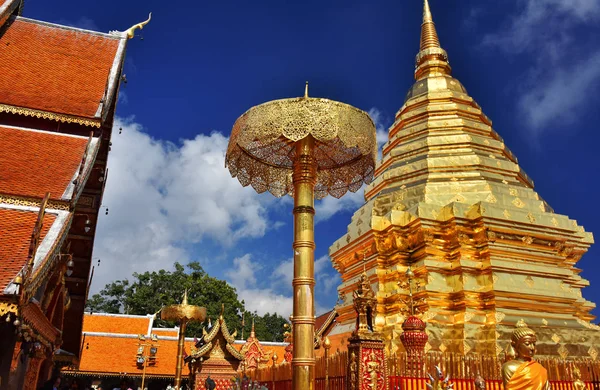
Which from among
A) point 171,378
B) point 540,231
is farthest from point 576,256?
point 171,378

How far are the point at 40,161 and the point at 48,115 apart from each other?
1.53m

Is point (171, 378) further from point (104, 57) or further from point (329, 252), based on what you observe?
point (104, 57)

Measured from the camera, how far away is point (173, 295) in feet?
117


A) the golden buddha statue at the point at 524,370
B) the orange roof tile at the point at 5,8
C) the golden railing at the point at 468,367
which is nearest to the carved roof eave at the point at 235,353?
the golden railing at the point at 468,367

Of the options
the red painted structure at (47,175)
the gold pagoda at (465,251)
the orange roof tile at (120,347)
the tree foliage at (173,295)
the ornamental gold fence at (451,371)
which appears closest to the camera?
the red painted structure at (47,175)

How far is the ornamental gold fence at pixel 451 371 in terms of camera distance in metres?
7.46

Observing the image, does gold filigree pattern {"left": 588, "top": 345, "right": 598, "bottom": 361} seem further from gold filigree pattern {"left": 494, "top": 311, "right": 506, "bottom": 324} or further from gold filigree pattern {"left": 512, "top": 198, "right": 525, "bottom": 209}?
gold filigree pattern {"left": 512, "top": 198, "right": 525, "bottom": 209}

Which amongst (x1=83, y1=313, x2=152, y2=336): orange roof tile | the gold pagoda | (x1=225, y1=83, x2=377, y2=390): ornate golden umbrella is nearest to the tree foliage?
(x1=83, y1=313, x2=152, y2=336): orange roof tile

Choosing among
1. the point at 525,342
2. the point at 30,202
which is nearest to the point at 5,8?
the point at 30,202

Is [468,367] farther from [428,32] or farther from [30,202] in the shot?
[428,32]

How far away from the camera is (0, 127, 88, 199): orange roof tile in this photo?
656cm

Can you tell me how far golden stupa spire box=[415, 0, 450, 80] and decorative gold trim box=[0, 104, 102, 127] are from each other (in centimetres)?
1180

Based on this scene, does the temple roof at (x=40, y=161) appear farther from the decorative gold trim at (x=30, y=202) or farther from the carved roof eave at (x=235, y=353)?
the carved roof eave at (x=235, y=353)

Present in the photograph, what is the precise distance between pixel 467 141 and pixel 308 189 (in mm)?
10481
